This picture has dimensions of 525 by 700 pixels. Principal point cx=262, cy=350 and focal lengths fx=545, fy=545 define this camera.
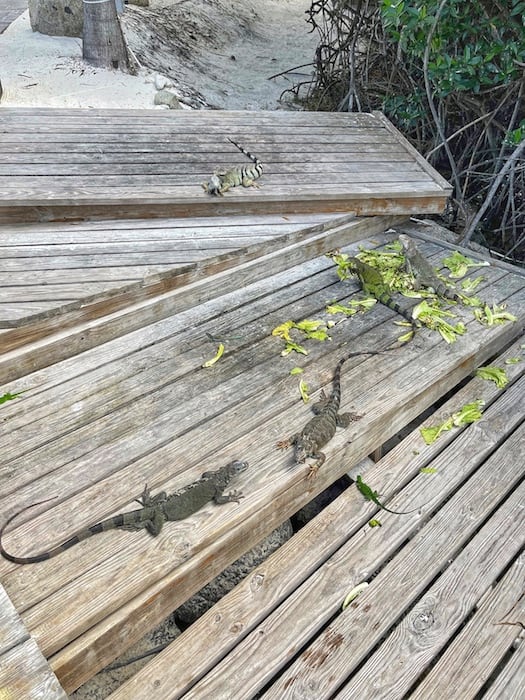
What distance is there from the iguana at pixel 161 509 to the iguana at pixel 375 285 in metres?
2.07

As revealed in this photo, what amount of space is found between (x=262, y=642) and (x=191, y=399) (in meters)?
1.33

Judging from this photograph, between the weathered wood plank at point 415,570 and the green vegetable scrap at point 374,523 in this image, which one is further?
the green vegetable scrap at point 374,523

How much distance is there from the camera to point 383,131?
607cm

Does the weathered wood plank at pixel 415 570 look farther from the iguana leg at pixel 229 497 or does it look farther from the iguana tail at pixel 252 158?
the iguana tail at pixel 252 158

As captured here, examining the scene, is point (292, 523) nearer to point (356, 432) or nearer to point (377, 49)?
point (356, 432)

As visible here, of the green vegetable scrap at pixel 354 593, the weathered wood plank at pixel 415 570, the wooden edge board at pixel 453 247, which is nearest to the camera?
the weathered wood plank at pixel 415 570

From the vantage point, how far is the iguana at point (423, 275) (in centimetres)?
Answer: 431

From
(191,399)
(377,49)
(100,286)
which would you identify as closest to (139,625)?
(191,399)

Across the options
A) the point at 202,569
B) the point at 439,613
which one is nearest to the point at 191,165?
the point at 202,569

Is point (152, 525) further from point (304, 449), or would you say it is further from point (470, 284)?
point (470, 284)

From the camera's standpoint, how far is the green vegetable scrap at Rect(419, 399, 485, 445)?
340 centimetres

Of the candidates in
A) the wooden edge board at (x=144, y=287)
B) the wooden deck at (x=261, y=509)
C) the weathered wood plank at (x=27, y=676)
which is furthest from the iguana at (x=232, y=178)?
the weathered wood plank at (x=27, y=676)

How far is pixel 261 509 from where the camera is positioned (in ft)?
8.73

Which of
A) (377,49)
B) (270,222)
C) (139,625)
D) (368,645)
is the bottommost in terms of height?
(368,645)
